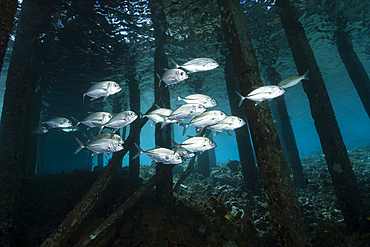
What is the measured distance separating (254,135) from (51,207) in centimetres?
781

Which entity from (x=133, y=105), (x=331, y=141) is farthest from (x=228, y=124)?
(x=133, y=105)

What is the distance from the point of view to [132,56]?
11.8 m

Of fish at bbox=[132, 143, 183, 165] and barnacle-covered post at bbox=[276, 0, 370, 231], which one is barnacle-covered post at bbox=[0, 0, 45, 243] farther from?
barnacle-covered post at bbox=[276, 0, 370, 231]

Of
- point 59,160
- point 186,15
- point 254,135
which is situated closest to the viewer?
point 254,135

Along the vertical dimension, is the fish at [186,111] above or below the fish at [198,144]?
above

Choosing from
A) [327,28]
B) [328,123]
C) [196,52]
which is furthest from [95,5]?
[327,28]

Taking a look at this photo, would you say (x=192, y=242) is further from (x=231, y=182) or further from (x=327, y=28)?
A: (x=327, y=28)

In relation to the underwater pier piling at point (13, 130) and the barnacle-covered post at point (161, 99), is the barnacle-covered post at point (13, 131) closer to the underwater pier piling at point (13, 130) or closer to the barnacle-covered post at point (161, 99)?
the underwater pier piling at point (13, 130)

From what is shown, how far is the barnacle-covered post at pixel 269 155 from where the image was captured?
2953mm

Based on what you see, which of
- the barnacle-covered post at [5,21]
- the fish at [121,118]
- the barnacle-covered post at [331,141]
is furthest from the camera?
the barnacle-covered post at [331,141]

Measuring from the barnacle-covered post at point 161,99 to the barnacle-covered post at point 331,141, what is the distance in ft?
18.1

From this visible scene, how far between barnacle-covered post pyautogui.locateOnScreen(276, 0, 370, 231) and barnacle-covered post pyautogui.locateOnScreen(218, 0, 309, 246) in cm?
330

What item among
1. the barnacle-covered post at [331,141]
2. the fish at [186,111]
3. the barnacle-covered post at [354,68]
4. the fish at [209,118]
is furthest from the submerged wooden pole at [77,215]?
the barnacle-covered post at [354,68]

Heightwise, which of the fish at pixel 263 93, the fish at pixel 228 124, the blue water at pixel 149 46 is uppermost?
the blue water at pixel 149 46
